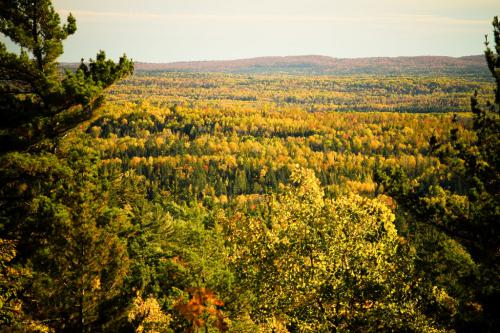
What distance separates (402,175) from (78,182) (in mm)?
11267

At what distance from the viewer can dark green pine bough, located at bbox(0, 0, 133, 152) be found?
12164 mm

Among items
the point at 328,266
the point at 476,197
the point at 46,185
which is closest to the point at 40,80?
the point at 46,185

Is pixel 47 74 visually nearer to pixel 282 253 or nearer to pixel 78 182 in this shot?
pixel 78 182

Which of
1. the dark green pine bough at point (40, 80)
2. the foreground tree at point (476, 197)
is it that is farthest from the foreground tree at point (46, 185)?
the foreground tree at point (476, 197)

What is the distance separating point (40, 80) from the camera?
1251 cm

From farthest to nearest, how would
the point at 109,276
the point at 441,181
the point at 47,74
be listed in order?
the point at 441,181 → the point at 109,276 → the point at 47,74

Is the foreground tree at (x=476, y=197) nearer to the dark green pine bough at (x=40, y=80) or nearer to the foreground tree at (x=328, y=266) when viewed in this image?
the foreground tree at (x=328, y=266)

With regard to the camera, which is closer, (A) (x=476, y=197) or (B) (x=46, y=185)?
(A) (x=476, y=197)

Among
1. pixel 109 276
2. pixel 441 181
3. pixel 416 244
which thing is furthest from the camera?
pixel 441 181

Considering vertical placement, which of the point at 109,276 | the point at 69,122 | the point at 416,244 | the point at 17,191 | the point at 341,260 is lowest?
the point at 416,244

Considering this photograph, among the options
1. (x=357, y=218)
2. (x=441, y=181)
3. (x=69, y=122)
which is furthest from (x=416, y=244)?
(x=441, y=181)

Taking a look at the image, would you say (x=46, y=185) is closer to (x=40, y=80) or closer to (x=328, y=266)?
(x=40, y=80)

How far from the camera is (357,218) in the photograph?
13656mm

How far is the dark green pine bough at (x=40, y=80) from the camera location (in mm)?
12164
